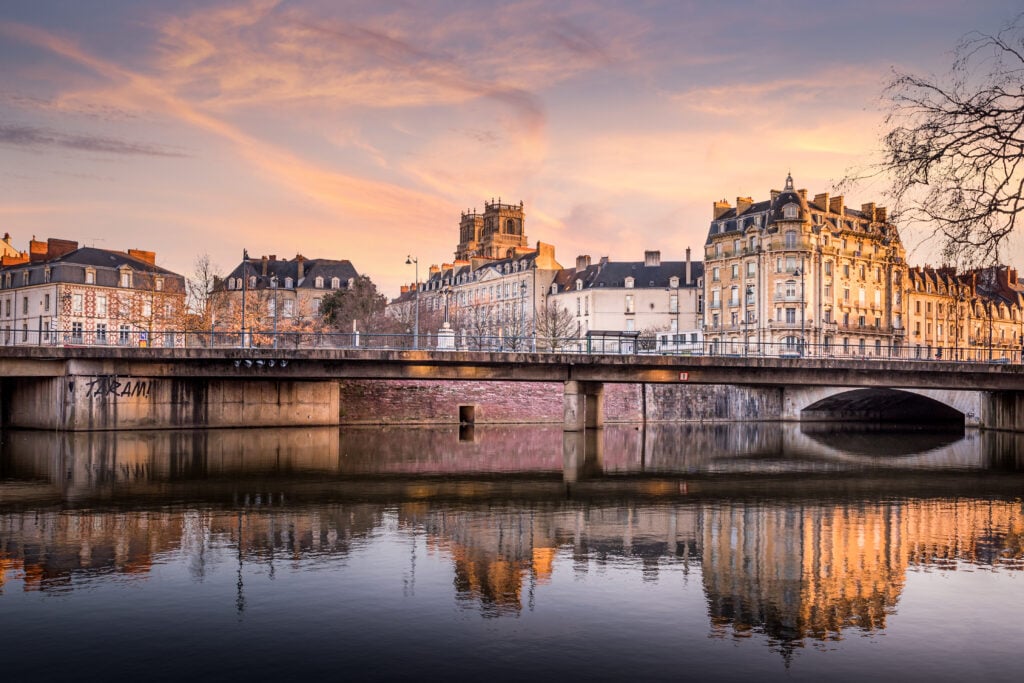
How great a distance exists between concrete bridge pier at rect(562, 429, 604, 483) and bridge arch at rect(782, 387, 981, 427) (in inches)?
1020

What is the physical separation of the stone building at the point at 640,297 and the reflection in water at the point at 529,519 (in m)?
91.7

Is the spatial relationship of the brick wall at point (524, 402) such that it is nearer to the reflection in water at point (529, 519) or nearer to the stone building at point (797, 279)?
the reflection in water at point (529, 519)

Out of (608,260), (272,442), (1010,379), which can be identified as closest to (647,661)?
(272,442)

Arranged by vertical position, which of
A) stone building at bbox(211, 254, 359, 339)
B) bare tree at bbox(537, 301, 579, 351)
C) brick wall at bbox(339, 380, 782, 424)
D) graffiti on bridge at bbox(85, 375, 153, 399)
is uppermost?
stone building at bbox(211, 254, 359, 339)

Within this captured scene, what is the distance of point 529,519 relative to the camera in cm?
2523

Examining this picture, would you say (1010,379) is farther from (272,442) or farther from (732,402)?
(272,442)

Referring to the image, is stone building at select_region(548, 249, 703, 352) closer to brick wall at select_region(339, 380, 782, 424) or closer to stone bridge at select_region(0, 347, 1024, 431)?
brick wall at select_region(339, 380, 782, 424)

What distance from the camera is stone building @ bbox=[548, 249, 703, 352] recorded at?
13875 centimetres

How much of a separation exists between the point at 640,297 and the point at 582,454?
96.4 m

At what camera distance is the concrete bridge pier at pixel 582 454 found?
3800 centimetres

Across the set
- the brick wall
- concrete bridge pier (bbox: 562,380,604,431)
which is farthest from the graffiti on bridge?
concrete bridge pier (bbox: 562,380,604,431)

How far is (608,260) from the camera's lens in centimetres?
14925

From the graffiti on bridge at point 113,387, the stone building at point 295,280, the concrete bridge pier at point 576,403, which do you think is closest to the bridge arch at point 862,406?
the concrete bridge pier at point 576,403

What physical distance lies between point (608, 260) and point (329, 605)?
445 feet
